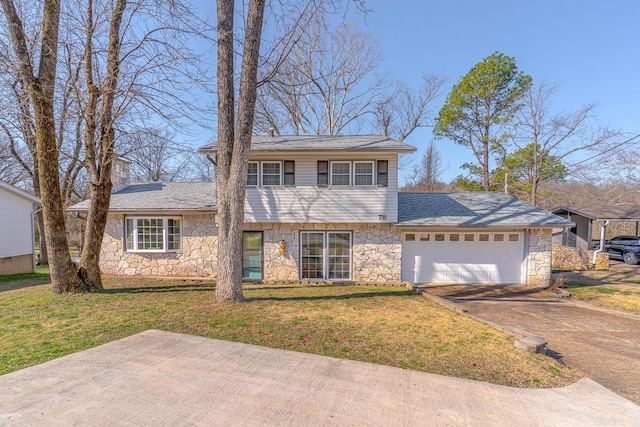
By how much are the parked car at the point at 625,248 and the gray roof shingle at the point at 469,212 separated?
997cm

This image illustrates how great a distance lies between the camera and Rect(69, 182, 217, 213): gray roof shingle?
35.4ft

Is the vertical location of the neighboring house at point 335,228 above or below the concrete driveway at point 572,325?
above

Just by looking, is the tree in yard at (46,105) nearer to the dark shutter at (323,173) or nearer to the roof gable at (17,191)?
the dark shutter at (323,173)

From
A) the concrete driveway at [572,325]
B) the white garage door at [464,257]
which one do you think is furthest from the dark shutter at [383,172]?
the concrete driveway at [572,325]

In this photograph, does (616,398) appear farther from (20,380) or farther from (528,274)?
(528,274)

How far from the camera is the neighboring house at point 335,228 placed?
9828 mm

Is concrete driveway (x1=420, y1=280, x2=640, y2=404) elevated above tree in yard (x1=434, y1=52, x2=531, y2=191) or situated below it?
below

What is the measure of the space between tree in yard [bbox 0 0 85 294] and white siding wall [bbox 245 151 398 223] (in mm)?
4913

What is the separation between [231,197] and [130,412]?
452 centimetres

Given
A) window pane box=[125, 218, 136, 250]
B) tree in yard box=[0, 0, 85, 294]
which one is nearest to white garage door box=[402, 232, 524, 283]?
tree in yard box=[0, 0, 85, 294]

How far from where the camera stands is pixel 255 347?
4453mm

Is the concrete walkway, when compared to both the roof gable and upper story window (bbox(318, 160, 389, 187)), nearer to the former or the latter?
upper story window (bbox(318, 160, 389, 187))

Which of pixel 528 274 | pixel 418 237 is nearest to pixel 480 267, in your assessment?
pixel 528 274

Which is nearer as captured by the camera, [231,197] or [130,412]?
[130,412]
